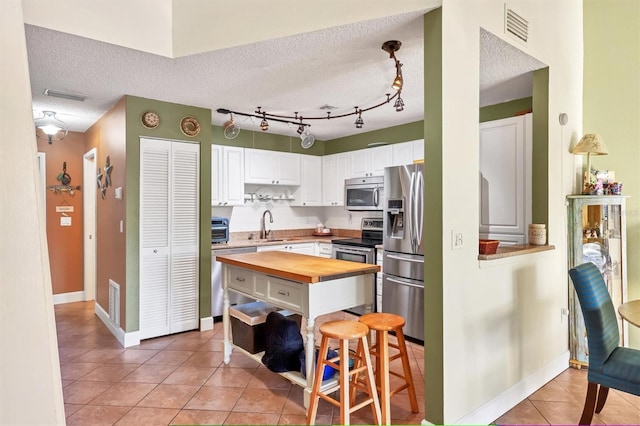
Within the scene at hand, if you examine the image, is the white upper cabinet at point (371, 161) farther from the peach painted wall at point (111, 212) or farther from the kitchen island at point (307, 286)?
the peach painted wall at point (111, 212)

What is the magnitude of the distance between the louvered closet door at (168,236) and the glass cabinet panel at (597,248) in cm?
362

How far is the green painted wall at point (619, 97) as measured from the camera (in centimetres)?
327

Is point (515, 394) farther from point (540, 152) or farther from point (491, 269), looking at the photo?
point (540, 152)

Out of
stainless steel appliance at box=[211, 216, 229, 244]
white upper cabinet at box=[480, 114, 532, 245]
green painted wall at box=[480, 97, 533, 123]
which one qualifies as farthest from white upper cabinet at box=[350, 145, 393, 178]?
stainless steel appliance at box=[211, 216, 229, 244]

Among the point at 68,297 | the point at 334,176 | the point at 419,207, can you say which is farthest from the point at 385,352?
the point at 68,297

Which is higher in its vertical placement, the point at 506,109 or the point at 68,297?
the point at 506,109

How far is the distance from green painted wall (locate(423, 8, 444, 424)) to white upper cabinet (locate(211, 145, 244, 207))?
3277 mm

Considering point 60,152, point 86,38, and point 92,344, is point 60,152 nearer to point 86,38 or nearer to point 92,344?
point 92,344

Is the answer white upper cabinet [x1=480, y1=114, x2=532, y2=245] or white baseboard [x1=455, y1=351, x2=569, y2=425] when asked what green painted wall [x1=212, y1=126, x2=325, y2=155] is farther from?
white baseboard [x1=455, y1=351, x2=569, y2=425]

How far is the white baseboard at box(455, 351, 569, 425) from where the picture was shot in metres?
2.32

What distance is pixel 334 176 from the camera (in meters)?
5.77

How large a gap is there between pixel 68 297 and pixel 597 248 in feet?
20.8

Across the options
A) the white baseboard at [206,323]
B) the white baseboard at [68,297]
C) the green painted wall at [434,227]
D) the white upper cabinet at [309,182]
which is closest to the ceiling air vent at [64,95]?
the white baseboard at [206,323]

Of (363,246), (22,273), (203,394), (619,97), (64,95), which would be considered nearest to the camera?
(22,273)
